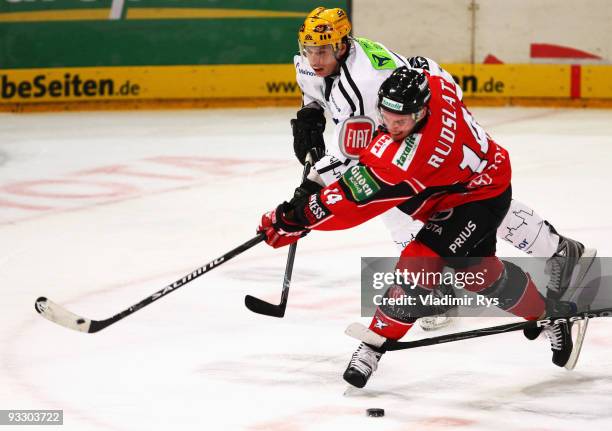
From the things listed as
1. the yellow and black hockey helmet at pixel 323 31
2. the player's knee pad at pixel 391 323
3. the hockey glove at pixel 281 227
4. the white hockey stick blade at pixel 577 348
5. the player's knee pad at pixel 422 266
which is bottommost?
the white hockey stick blade at pixel 577 348

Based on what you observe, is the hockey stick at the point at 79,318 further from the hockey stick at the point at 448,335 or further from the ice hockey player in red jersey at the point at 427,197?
the hockey stick at the point at 448,335

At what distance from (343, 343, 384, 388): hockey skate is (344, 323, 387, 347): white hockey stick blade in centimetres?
4

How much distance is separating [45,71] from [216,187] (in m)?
3.80

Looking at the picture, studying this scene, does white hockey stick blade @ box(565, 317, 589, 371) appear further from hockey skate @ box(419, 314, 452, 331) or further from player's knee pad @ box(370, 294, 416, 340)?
hockey skate @ box(419, 314, 452, 331)

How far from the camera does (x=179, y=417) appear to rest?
379 centimetres

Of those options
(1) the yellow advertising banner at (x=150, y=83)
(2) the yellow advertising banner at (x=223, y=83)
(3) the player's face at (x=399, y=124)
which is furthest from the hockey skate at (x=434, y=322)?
(1) the yellow advertising banner at (x=150, y=83)

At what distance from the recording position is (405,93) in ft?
12.4

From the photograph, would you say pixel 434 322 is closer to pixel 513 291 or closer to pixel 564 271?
pixel 564 271

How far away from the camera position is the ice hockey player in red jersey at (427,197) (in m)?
3.79

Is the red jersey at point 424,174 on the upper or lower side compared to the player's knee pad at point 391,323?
upper

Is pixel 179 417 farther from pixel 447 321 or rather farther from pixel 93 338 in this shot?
pixel 447 321

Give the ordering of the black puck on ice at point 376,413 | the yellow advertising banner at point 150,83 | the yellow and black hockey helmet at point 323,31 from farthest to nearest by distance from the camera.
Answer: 1. the yellow advertising banner at point 150,83
2. the yellow and black hockey helmet at point 323,31
3. the black puck on ice at point 376,413

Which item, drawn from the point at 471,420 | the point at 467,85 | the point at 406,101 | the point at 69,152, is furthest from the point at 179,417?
the point at 467,85

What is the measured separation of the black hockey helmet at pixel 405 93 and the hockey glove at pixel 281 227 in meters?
0.49
